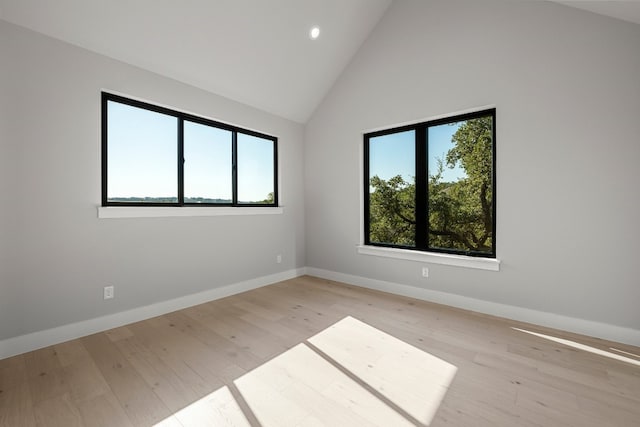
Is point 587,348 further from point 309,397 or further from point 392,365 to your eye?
point 309,397

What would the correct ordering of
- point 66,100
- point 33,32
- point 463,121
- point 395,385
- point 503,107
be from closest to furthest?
1. point 395,385
2. point 33,32
3. point 66,100
4. point 503,107
5. point 463,121

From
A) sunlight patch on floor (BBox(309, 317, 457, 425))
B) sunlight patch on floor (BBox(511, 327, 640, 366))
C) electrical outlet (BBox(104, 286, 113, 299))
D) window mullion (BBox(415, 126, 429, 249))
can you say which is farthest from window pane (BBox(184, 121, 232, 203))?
sunlight patch on floor (BBox(511, 327, 640, 366))

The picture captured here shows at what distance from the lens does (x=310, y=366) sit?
1956 mm

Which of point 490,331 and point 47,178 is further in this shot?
point 490,331

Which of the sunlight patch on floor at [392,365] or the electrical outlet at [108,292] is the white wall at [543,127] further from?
the electrical outlet at [108,292]

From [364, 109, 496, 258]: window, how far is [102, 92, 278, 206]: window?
158 centimetres

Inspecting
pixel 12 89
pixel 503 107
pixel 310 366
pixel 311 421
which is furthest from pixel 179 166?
pixel 503 107

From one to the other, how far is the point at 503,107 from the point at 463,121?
0.40 m

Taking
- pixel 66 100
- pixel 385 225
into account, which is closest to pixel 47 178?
pixel 66 100

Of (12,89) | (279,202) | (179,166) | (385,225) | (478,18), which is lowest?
(385,225)

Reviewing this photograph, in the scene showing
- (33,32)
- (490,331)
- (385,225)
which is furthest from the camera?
(385,225)

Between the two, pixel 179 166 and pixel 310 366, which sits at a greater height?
pixel 179 166

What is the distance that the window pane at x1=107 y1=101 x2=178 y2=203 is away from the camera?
2.61m

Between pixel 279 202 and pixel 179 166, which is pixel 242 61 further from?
pixel 279 202
